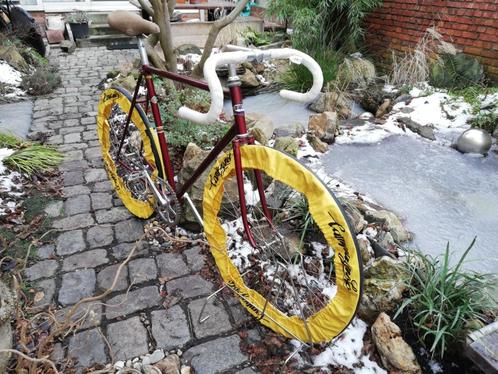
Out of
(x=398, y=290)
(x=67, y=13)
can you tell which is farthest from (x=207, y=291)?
(x=67, y=13)

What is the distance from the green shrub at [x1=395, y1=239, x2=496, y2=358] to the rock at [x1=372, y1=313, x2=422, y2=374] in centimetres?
9

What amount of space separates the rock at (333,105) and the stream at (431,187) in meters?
0.93

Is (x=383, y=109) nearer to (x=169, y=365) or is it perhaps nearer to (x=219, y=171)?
(x=219, y=171)

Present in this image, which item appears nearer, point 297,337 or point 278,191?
point 297,337

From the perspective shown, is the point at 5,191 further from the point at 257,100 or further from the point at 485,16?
the point at 485,16

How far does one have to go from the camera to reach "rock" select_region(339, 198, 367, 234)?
2601mm


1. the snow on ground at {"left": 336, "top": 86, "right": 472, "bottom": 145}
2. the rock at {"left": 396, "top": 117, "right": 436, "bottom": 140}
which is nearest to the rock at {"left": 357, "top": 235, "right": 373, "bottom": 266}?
the snow on ground at {"left": 336, "top": 86, "right": 472, "bottom": 145}

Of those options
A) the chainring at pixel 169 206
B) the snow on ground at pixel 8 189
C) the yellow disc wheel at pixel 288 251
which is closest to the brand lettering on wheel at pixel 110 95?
the chainring at pixel 169 206

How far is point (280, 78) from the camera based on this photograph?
6129mm

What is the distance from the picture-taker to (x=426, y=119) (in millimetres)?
4922

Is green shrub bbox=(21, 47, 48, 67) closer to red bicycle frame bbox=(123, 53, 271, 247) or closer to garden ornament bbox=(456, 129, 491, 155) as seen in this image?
red bicycle frame bbox=(123, 53, 271, 247)

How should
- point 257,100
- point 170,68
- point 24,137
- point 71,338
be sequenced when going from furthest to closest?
point 257,100 → point 170,68 → point 24,137 → point 71,338

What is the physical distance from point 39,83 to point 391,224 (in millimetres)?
5610

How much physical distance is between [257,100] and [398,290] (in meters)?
4.40
